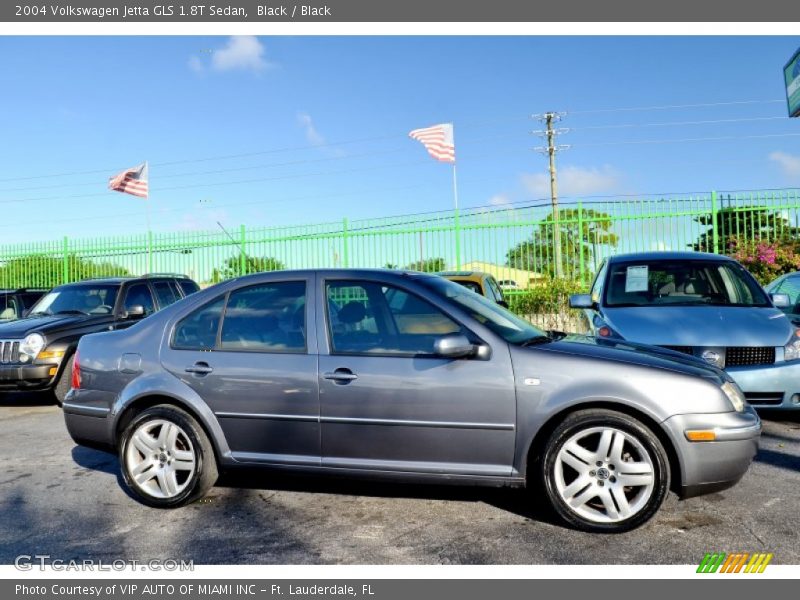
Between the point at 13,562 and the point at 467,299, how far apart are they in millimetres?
2940

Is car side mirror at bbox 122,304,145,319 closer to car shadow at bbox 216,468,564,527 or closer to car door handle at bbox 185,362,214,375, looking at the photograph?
car shadow at bbox 216,468,564,527

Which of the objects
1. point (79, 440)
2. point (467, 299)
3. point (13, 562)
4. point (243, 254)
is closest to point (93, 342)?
point (79, 440)

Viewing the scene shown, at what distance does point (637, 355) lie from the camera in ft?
13.0

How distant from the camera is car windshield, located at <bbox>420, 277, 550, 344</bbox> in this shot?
411 cm

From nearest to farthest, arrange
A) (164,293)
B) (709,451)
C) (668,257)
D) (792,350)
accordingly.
→ (709,451), (792,350), (668,257), (164,293)

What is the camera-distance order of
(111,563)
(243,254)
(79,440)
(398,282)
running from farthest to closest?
(243,254), (79,440), (398,282), (111,563)

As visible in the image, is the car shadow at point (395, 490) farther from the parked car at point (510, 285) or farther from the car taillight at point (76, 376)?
the parked car at point (510, 285)

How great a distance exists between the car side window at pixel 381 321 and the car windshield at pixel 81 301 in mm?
6055

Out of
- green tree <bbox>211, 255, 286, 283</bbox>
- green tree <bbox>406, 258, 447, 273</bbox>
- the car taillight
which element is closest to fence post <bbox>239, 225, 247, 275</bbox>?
green tree <bbox>211, 255, 286, 283</bbox>

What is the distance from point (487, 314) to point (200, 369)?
6.13ft

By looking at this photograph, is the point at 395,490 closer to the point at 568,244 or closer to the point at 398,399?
the point at 398,399

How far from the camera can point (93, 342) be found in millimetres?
4789

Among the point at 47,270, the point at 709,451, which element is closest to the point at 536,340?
the point at 709,451

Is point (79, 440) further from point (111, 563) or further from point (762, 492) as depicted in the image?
point (762, 492)
